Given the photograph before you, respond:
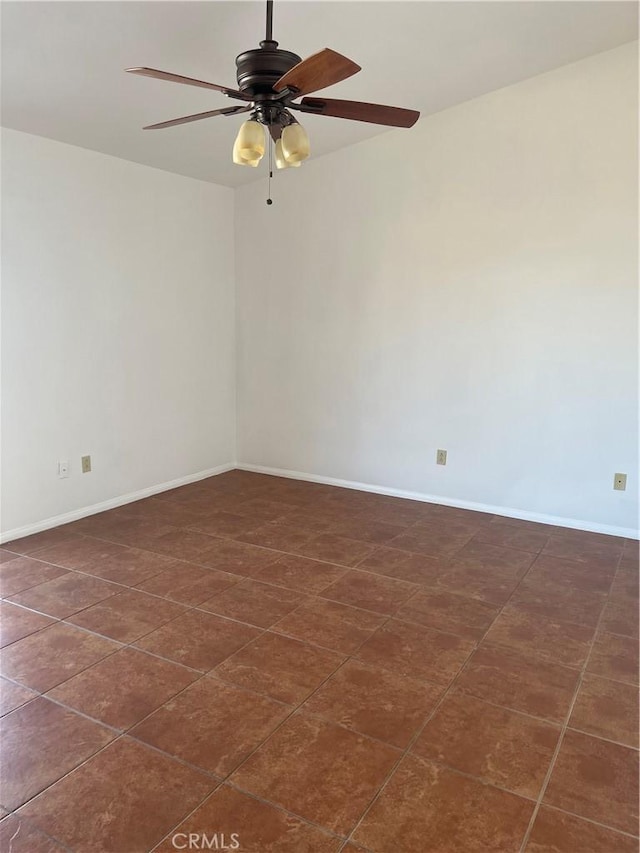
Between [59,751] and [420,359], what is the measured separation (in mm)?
3137

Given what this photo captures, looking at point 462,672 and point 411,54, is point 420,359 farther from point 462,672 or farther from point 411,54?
point 462,672

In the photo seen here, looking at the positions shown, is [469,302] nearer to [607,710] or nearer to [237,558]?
[237,558]

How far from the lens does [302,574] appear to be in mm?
2992

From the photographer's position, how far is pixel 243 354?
4992mm

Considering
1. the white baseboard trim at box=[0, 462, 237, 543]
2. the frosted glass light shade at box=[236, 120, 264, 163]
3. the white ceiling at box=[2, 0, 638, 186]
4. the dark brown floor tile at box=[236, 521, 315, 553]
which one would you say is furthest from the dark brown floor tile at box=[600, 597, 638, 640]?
the white baseboard trim at box=[0, 462, 237, 543]

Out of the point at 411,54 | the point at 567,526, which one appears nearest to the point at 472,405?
the point at 567,526

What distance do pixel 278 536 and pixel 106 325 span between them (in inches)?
70.4

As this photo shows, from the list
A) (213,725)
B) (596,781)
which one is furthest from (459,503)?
(213,725)

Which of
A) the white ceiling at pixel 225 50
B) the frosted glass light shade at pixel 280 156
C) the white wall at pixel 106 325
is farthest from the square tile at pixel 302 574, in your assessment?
the white ceiling at pixel 225 50

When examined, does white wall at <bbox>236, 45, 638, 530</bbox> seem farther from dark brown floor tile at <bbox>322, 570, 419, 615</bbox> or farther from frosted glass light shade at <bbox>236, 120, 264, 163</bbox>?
frosted glass light shade at <bbox>236, 120, 264, 163</bbox>

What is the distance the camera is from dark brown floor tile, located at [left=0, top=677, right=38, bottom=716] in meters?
1.96

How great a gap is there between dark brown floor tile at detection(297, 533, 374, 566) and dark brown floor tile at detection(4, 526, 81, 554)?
1403 millimetres

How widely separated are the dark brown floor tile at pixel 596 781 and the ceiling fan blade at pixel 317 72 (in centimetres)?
206

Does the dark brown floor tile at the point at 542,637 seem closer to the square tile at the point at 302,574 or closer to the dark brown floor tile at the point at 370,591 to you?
the dark brown floor tile at the point at 370,591
